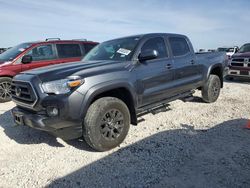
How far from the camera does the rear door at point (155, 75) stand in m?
4.41

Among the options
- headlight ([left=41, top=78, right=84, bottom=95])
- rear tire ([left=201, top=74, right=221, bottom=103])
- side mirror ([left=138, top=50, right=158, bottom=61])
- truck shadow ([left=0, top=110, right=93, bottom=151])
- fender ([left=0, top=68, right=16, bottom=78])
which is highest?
side mirror ([left=138, top=50, right=158, bottom=61])

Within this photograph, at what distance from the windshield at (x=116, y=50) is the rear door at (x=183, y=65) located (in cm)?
107

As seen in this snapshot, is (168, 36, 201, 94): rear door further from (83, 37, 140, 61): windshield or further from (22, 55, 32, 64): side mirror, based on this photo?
(22, 55, 32, 64): side mirror

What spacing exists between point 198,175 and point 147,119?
238 cm

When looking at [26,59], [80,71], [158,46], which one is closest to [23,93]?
[80,71]

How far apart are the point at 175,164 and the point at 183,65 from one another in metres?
2.66

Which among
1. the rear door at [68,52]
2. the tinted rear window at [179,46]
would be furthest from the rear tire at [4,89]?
the tinted rear window at [179,46]

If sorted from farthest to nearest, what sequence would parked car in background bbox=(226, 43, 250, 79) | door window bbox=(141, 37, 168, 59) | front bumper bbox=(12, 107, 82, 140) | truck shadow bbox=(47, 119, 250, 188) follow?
parked car in background bbox=(226, 43, 250, 79) → door window bbox=(141, 37, 168, 59) → front bumper bbox=(12, 107, 82, 140) → truck shadow bbox=(47, 119, 250, 188)

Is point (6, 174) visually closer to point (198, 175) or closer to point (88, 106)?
point (88, 106)

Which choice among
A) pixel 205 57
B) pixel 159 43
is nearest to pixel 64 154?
pixel 159 43

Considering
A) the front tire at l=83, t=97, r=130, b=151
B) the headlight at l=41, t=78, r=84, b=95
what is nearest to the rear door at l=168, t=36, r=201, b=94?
the front tire at l=83, t=97, r=130, b=151

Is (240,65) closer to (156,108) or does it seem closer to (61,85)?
(156,108)

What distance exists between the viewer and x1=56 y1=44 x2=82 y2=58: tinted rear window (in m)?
8.22

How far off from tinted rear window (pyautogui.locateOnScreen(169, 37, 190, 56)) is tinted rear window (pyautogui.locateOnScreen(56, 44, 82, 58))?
4051 millimetres
